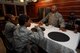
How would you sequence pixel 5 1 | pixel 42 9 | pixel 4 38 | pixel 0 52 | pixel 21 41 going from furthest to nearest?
pixel 5 1
pixel 42 9
pixel 0 52
pixel 4 38
pixel 21 41

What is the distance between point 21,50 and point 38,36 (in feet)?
1.19

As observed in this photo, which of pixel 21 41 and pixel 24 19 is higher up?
pixel 24 19

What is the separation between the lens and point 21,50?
1586 millimetres

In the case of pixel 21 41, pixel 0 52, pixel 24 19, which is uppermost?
pixel 24 19

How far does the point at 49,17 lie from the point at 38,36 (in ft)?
4.40

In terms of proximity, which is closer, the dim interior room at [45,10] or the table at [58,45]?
the table at [58,45]

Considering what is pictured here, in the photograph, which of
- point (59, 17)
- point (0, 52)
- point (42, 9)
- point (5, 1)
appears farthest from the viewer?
point (5, 1)

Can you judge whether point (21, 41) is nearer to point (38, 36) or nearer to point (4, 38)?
point (38, 36)

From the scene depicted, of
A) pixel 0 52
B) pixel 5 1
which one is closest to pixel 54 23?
pixel 0 52

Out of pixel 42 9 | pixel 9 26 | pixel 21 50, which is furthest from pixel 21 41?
pixel 42 9

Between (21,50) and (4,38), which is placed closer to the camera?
(21,50)

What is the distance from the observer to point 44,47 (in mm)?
1690

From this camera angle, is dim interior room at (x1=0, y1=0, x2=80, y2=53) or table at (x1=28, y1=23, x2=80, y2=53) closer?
table at (x1=28, y1=23, x2=80, y2=53)

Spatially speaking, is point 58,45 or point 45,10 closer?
point 58,45
